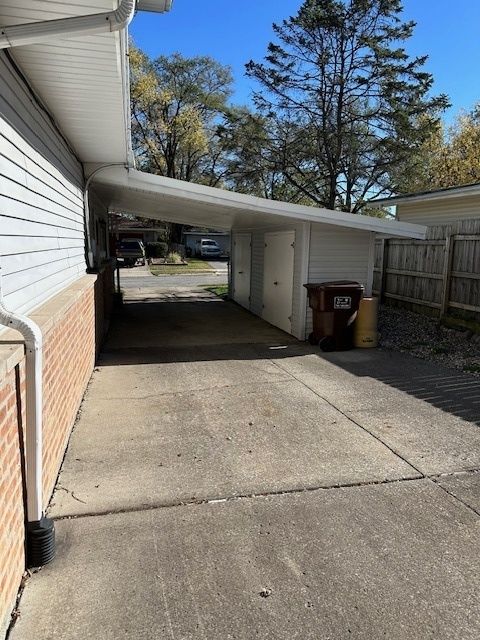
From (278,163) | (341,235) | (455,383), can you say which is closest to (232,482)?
(455,383)

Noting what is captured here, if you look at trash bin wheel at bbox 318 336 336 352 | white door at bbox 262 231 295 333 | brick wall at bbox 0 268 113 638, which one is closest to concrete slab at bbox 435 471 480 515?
brick wall at bbox 0 268 113 638

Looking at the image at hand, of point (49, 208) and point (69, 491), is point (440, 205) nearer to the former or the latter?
point (49, 208)

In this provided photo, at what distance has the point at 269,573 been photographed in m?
2.58

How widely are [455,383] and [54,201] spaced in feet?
17.3

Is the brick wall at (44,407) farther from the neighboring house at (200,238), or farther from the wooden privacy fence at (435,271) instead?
the neighboring house at (200,238)

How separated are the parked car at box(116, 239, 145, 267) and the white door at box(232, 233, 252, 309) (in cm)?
1698

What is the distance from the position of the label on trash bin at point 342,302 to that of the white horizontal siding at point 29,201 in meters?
4.38

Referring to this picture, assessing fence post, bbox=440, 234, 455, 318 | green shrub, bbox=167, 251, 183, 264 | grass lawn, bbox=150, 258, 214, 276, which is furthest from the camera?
green shrub, bbox=167, 251, 183, 264

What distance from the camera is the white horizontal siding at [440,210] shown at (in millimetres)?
10648

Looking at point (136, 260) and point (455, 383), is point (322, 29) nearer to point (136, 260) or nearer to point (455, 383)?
point (455, 383)

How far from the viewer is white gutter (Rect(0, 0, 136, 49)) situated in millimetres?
2330

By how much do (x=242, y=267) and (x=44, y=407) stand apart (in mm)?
11046

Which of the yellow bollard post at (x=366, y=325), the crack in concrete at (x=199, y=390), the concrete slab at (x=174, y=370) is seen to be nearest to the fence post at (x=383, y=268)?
the yellow bollard post at (x=366, y=325)

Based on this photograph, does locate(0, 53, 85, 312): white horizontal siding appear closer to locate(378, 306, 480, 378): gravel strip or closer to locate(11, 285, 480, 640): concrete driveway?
locate(11, 285, 480, 640): concrete driveway
